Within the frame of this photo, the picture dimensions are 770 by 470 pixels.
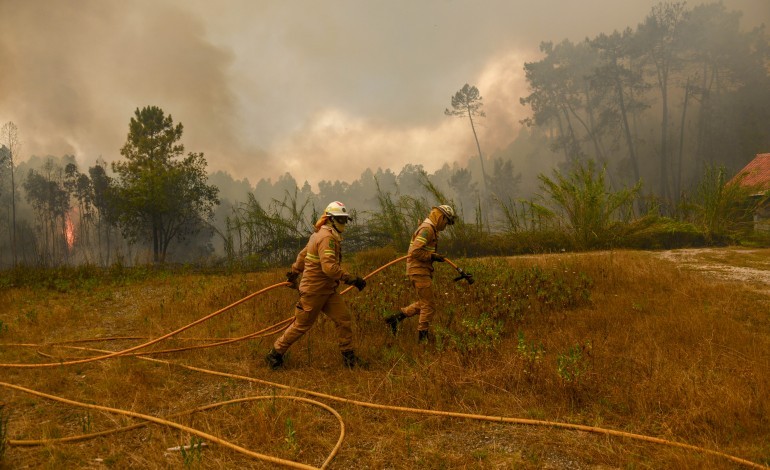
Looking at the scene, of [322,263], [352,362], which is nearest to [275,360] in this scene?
[352,362]

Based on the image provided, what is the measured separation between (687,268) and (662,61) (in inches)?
1647

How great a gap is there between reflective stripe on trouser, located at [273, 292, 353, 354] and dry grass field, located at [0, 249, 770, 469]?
35 centimetres

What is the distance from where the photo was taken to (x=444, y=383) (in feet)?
13.3

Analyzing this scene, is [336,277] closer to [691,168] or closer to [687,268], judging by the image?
[687,268]

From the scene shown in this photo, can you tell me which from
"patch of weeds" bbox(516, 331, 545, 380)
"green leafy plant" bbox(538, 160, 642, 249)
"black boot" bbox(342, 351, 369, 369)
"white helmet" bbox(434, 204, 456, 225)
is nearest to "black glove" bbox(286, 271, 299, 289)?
"black boot" bbox(342, 351, 369, 369)

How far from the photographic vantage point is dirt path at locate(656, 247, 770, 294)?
7.29 meters

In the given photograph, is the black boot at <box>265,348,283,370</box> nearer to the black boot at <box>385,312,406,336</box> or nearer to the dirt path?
the black boot at <box>385,312,406,336</box>

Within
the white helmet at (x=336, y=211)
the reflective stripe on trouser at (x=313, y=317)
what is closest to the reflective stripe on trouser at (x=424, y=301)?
the reflective stripe on trouser at (x=313, y=317)

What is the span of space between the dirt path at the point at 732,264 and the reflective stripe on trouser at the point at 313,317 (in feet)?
21.3

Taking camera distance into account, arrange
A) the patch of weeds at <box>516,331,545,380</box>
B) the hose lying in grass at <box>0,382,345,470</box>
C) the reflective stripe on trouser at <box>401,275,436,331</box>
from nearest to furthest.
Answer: the hose lying in grass at <box>0,382,345,470</box> → the patch of weeds at <box>516,331,545,380</box> → the reflective stripe on trouser at <box>401,275,436,331</box>

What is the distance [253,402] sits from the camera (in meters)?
4.02

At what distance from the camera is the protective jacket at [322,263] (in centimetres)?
468

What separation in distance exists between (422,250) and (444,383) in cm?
212

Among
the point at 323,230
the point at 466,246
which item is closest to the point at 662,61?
the point at 466,246
